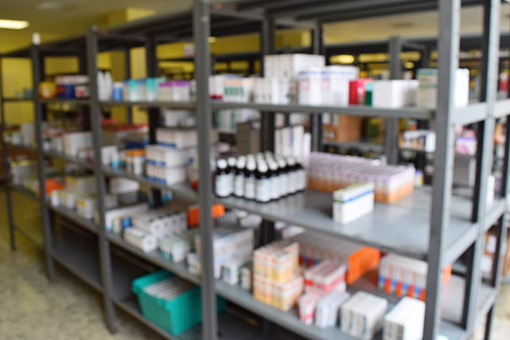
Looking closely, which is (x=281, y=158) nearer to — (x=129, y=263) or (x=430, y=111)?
(x=430, y=111)

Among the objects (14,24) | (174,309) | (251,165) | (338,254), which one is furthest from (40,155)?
(14,24)

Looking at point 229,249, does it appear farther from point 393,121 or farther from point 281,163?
point 393,121

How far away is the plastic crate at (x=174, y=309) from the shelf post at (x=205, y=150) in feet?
1.04

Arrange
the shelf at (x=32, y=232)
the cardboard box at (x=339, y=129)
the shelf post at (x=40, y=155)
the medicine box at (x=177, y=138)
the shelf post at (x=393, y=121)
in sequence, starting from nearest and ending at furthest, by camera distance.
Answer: the medicine box at (x=177, y=138), the shelf post at (x=393, y=121), the shelf post at (x=40, y=155), the shelf at (x=32, y=232), the cardboard box at (x=339, y=129)

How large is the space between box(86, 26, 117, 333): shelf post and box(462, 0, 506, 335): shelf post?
2619mm

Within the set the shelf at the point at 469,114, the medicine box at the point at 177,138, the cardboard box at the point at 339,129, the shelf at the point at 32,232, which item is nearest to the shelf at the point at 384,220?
the shelf at the point at 469,114

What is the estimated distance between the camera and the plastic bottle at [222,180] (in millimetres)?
2377

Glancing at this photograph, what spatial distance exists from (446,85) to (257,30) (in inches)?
66.0

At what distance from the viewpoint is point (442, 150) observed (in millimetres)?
1484

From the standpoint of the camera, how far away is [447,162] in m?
1.49

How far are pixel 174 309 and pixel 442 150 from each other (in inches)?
84.2

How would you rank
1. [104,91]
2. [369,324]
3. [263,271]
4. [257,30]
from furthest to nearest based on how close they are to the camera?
[104,91] → [257,30] → [263,271] → [369,324]

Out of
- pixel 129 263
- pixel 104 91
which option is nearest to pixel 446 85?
pixel 104 91

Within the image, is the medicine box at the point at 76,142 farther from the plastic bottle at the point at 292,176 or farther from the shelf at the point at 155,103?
the plastic bottle at the point at 292,176
